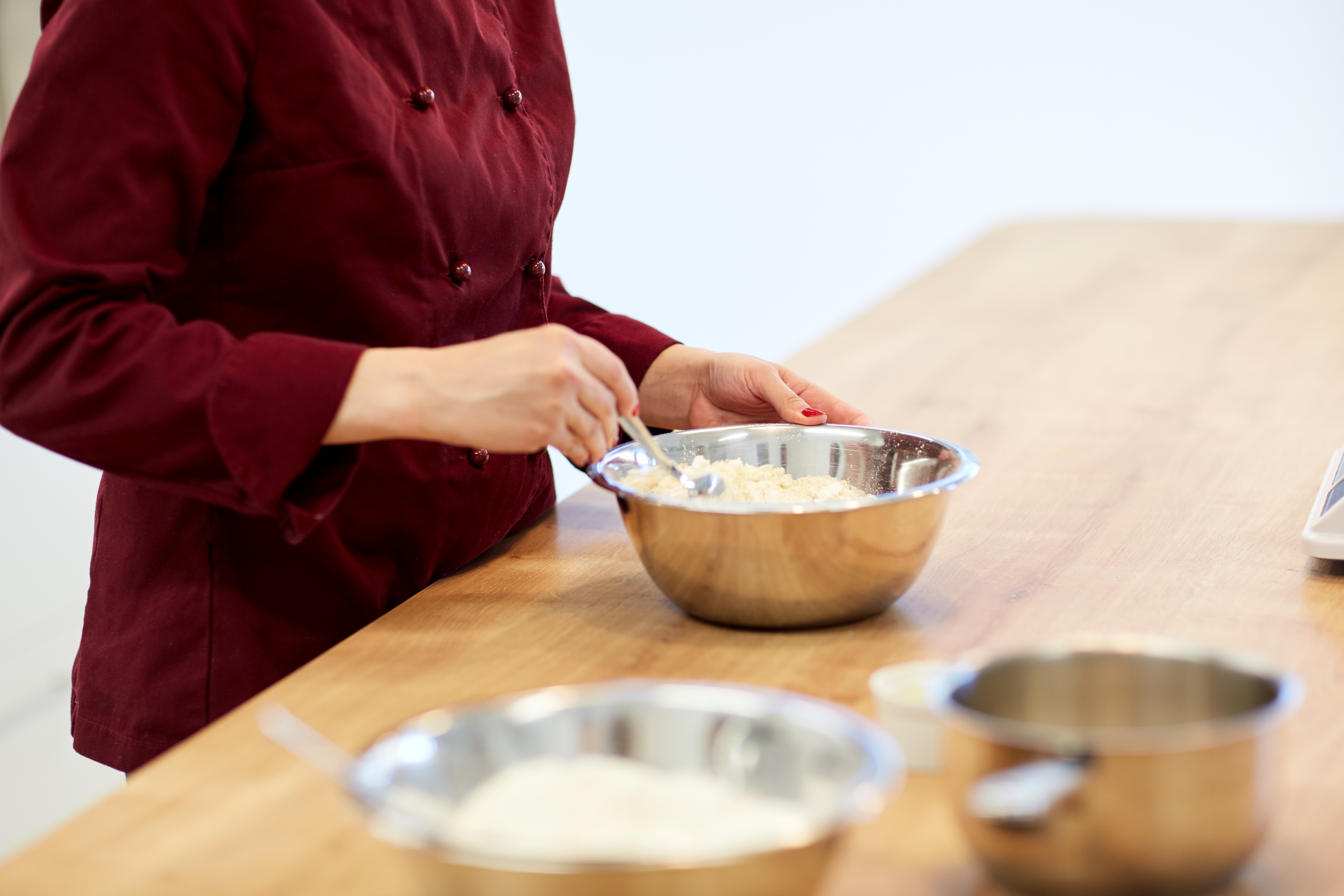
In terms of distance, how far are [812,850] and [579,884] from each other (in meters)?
0.10

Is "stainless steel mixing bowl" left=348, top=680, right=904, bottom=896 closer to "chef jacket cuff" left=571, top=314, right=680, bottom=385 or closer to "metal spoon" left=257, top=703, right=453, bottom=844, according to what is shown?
"metal spoon" left=257, top=703, right=453, bottom=844

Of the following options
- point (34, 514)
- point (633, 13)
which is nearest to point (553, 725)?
point (34, 514)

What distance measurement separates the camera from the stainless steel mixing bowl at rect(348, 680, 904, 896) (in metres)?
0.64

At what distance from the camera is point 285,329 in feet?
3.86

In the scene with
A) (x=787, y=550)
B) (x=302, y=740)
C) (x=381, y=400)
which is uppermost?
(x=381, y=400)

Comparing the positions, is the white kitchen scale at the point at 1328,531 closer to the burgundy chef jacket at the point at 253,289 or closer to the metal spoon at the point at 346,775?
the burgundy chef jacket at the point at 253,289

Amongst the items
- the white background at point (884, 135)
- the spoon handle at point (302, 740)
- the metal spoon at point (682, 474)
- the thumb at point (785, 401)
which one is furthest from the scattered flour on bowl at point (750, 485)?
the white background at point (884, 135)

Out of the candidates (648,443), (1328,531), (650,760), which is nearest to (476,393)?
(648,443)

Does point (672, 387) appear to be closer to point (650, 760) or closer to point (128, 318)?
point (128, 318)

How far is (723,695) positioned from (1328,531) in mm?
687

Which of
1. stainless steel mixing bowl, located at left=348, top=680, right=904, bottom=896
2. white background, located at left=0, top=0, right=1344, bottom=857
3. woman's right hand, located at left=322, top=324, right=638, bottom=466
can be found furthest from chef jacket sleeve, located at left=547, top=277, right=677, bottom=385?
white background, located at left=0, top=0, right=1344, bottom=857

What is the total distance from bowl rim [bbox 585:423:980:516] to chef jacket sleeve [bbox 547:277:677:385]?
0.65ft

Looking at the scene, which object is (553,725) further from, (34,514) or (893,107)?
(893,107)

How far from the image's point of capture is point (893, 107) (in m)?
5.26
